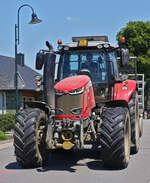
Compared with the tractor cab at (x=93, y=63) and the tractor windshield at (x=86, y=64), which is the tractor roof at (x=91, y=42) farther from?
the tractor windshield at (x=86, y=64)

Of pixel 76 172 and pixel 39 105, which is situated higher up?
pixel 39 105

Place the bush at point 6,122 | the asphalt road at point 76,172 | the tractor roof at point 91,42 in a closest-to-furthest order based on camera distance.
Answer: the asphalt road at point 76,172 < the tractor roof at point 91,42 < the bush at point 6,122

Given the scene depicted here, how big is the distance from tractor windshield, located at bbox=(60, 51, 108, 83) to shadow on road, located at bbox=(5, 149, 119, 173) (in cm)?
193

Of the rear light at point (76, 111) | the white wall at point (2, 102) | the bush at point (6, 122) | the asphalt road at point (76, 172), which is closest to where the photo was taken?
the asphalt road at point (76, 172)

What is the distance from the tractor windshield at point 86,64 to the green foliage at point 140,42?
35.4m

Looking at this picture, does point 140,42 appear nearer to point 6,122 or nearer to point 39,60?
point 6,122

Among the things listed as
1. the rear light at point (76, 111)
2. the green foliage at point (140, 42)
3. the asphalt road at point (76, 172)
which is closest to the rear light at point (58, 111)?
the rear light at point (76, 111)

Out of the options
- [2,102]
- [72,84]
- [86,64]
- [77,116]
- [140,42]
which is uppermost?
[140,42]

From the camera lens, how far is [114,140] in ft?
24.4

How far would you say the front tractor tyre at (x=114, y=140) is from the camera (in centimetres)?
741

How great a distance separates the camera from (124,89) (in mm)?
10086

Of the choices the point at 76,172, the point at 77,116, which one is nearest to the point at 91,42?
the point at 77,116

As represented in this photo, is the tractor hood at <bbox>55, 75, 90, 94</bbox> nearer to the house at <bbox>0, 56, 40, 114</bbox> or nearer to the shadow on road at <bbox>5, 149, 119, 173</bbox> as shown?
the shadow on road at <bbox>5, 149, 119, 173</bbox>

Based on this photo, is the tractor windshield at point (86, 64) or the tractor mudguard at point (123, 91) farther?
the tractor mudguard at point (123, 91)
